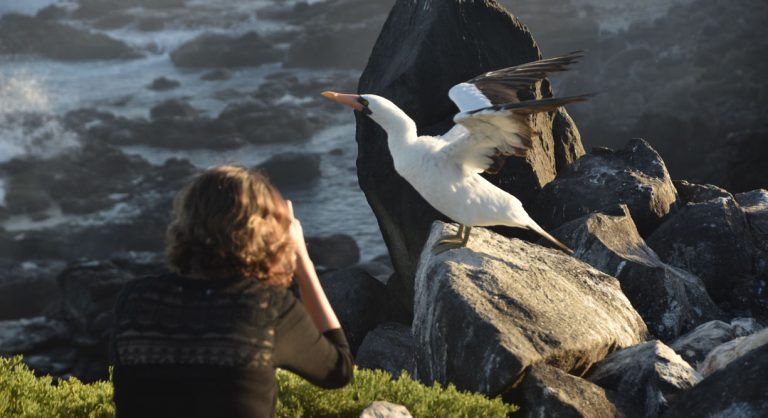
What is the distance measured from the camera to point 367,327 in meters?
10.9

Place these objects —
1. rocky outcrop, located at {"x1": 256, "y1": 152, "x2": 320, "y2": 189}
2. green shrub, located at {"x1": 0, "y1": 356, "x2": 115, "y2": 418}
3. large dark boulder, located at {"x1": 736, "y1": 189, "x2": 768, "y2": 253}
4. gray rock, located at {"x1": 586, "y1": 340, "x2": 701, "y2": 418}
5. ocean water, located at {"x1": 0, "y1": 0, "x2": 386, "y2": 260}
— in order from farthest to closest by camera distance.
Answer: rocky outcrop, located at {"x1": 256, "y1": 152, "x2": 320, "y2": 189} → ocean water, located at {"x1": 0, "y1": 0, "x2": 386, "y2": 260} → large dark boulder, located at {"x1": 736, "y1": 189, "x2": 768, "y2": 253} → gray rock, located at {"x1": 586, "y1": 340, "x2": 701, "y2": 418} → green shrub, located at {"x1": 0, "y1": 356, "x2": 115, "y2": 418}

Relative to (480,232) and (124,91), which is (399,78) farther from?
(124,91)

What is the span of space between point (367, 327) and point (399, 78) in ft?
9.80

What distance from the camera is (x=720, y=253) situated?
900 centimetres

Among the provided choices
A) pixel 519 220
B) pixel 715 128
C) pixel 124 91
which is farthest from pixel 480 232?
pixel 124 91

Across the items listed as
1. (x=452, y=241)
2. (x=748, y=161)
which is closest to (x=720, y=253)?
(x=452, y=241)

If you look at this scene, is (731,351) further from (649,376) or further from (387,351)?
(387,351)

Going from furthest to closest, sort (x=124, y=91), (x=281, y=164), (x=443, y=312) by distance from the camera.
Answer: (x=124, y=91) → (x=281, y=164) → (x=443, y=312)

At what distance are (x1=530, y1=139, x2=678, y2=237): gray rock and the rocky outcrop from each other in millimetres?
15441

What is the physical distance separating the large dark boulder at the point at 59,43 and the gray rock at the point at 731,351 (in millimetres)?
36392

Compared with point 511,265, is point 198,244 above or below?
Result: above

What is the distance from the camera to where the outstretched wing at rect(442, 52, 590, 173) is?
6379 millimetres

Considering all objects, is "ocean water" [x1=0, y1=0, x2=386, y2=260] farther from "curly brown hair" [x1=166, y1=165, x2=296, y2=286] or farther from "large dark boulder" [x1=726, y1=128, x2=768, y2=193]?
"curly brown hair" [x1=166, y1=165, x2=296, y2=286]

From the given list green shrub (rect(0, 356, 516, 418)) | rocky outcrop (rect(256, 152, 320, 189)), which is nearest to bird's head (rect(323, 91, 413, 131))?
green shrub (rect(0, 356, 516, 418))
